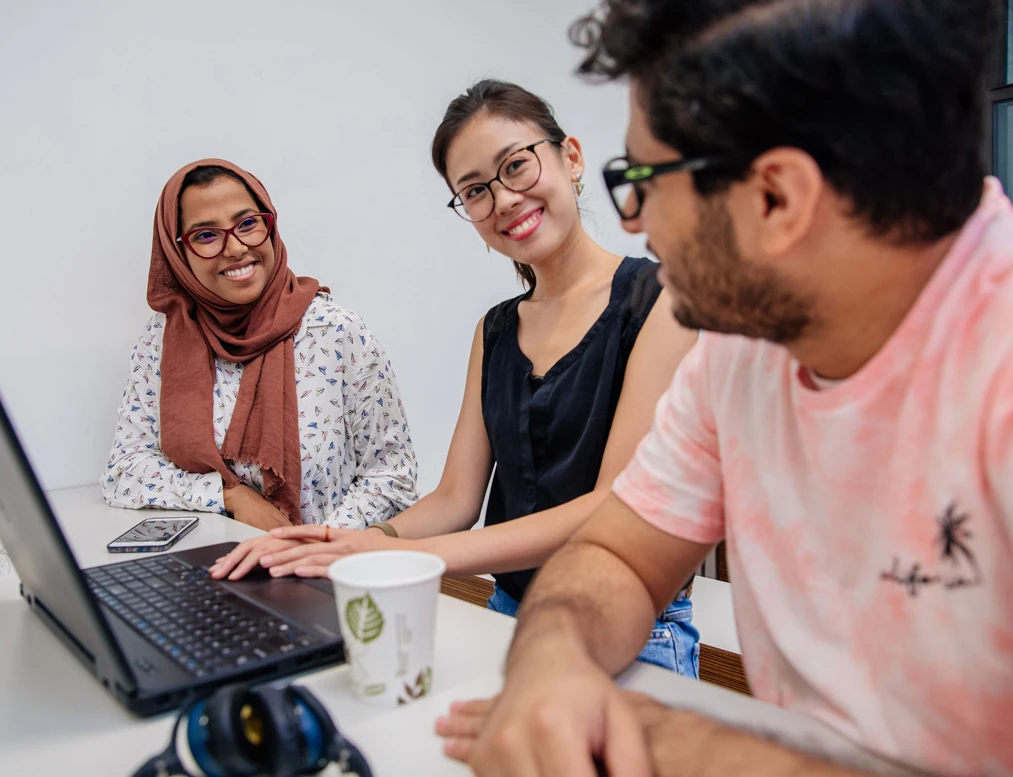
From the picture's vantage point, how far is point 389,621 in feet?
2.03

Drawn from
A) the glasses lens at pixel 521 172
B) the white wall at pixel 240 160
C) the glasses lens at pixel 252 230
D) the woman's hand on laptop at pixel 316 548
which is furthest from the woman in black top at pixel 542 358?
the glasses lens at pixel 252 230

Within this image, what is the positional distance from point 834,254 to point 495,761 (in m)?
0.43

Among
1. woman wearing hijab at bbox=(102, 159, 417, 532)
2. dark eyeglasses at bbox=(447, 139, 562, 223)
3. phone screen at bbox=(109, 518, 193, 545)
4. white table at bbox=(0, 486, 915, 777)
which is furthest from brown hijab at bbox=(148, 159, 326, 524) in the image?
white table at bbox=(0, 486, 915, 777)

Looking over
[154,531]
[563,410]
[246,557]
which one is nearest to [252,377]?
[154,531]

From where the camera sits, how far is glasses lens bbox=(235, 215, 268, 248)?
74.2 inches

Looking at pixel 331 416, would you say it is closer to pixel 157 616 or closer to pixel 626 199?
pixel 157 616

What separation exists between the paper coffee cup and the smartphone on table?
2.27 feet

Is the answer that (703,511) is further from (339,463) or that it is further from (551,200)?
(339,463)

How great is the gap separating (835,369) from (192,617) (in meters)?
0.64

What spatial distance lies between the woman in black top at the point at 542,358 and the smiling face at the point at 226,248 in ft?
2.00

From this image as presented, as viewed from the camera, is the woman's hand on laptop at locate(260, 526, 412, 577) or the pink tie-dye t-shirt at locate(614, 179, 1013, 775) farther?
the woman's hand on laptop at locate(260, 526, 412, 577)

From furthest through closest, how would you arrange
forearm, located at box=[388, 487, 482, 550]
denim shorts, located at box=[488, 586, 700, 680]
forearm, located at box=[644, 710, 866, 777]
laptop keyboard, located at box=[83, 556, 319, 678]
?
forearm, located at box=[388, 487, 482, 550] → denim shorts, located at box=[488, 586, 700, 680] → laptop keyboard, located at box=[83, 556, 319, 678] → forearm, located at box=[644, 710, 866, 777]

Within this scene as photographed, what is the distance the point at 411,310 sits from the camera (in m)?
2.55

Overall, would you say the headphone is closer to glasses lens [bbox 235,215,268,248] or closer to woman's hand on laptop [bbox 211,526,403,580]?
woman's hand on laptop [bbox 211,526,403,580]
